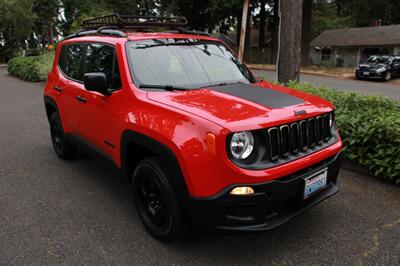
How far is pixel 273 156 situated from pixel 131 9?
38.4 metres

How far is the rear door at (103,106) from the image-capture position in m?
3.59

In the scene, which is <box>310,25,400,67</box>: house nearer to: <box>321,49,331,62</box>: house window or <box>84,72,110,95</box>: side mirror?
<box>321,49,331,62</box>: house window

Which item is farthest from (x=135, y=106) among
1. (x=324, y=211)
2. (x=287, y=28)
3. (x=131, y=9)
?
(x=131, y=9)

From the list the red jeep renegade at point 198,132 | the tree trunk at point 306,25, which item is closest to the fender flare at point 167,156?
the red jeep renegade at point 198,132

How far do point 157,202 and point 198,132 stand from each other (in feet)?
3.16

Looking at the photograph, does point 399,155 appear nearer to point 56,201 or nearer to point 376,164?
point 376,164

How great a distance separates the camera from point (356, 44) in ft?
123

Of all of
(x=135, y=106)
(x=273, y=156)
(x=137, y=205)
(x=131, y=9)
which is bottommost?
(x=137, y=205)

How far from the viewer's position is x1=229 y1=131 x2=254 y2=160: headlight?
264 cm

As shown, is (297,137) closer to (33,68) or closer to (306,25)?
(33,68)

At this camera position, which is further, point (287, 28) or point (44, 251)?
point (287, 28)

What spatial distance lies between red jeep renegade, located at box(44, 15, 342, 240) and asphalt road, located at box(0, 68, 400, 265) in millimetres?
326

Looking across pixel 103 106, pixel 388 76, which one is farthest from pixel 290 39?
pixel 388 76

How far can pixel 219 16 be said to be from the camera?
34812 millimetres
